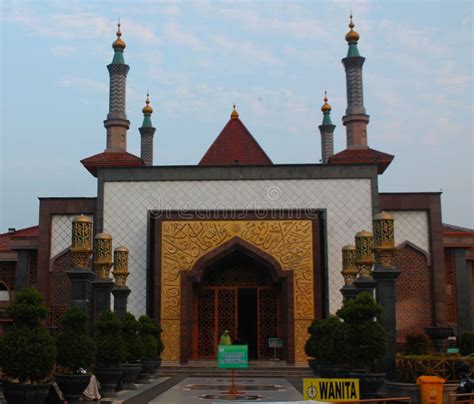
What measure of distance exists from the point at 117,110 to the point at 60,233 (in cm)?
558

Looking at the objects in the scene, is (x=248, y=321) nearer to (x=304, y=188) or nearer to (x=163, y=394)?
(x=304, y=188)

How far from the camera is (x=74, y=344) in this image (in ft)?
34.6

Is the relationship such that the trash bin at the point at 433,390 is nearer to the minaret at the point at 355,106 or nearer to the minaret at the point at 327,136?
the minaret at the point at 355,106

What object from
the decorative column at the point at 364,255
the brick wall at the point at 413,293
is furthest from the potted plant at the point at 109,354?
the brick wall at the point at 413,293

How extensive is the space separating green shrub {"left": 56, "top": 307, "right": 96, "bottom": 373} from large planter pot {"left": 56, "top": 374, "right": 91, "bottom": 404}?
9.2 inches

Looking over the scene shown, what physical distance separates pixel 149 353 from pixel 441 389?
732 centimetres

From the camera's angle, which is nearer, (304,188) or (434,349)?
(434,349)

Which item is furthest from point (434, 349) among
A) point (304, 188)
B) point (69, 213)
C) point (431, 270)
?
point (69, 213)

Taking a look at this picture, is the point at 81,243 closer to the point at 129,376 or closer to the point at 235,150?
the point at 129,376

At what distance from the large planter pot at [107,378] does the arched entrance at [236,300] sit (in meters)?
7.13

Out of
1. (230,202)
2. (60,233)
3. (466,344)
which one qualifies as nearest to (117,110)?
(60,233)

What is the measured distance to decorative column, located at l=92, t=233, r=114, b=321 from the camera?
14.7m

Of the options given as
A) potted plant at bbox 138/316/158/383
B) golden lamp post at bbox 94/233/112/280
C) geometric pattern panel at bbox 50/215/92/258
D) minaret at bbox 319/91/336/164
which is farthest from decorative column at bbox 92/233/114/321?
minaret at bbox 319/91/336/164

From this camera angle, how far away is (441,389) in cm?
996
